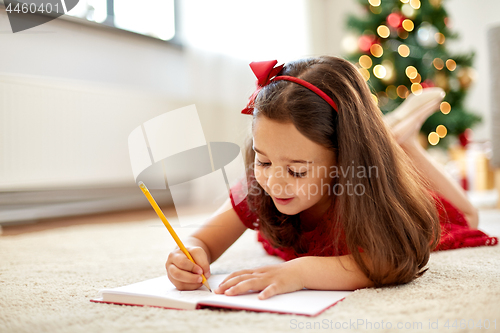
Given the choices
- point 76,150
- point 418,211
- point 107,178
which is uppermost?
point 418,211

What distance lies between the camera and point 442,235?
920 mm

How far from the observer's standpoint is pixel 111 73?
6.52ft

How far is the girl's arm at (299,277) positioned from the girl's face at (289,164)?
0.34 ft

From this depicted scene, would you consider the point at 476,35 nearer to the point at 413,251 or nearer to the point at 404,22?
the point at 404,22

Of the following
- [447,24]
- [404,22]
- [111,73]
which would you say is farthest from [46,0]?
[447,24]

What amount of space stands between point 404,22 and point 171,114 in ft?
4.93

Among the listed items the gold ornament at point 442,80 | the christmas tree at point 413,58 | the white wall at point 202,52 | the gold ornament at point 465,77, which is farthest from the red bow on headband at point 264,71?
the gold ornament at point 465,77

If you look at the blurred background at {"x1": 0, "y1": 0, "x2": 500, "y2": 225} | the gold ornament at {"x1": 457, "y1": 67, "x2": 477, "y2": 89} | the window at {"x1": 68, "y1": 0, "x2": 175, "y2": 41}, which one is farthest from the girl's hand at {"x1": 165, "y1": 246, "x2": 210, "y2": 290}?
the gold ornament at {"x1": 457, "y1": 67, "x2": 477, "y2": 89}

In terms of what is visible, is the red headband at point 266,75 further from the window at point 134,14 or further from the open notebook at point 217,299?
the window at point 134,14

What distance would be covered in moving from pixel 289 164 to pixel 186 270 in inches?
8.3

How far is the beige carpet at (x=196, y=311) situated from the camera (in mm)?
442

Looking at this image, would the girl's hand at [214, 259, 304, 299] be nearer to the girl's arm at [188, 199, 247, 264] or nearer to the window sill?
the girl's arm at [188, 199, 247, 264]

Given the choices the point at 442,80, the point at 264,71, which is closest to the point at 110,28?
the point at 264,71

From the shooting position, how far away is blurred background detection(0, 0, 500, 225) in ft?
5.42
